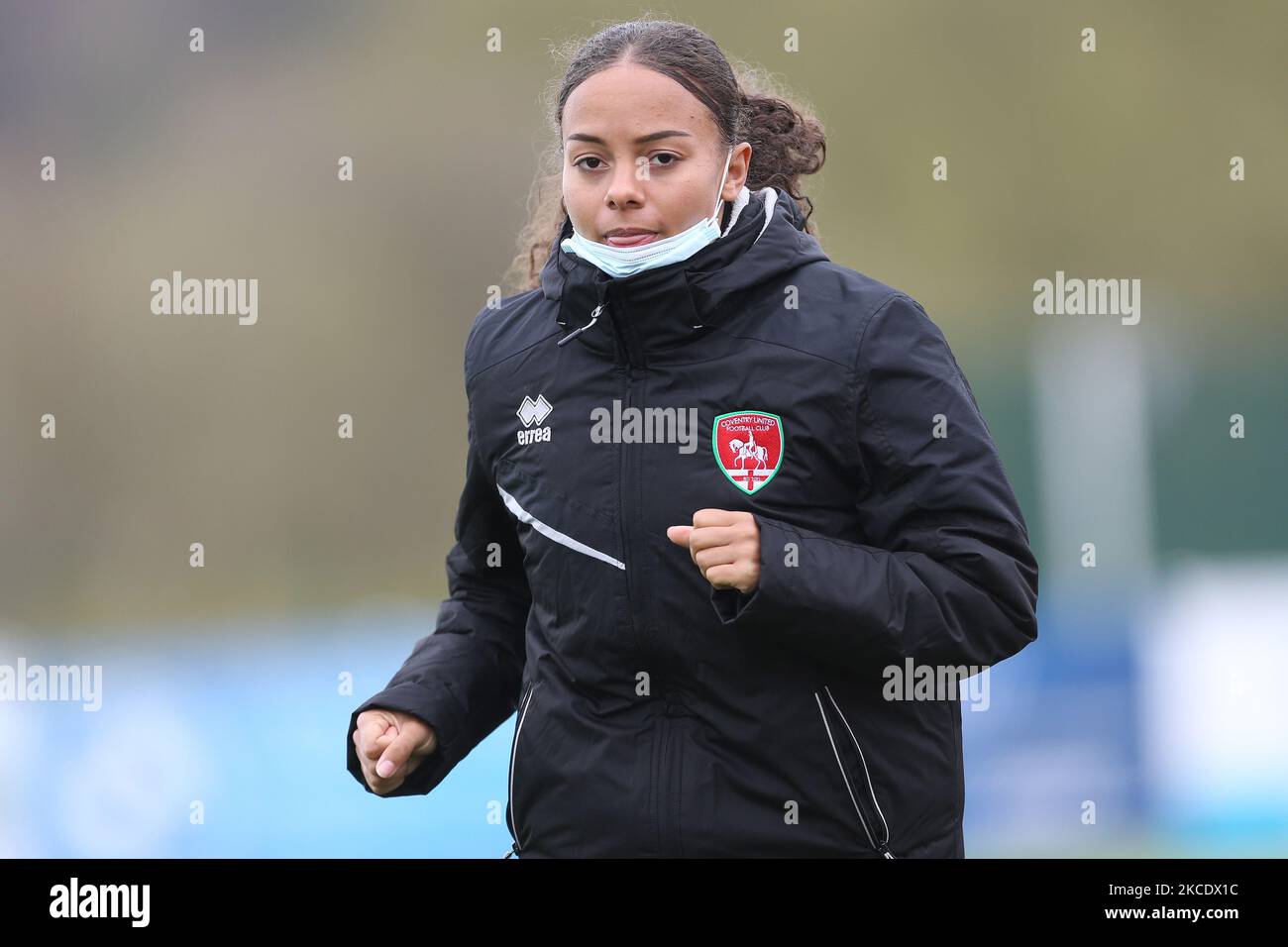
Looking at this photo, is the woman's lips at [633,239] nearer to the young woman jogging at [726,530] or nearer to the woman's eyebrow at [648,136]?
the young woman jogging at [726,530]

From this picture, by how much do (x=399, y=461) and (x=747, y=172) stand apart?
4142 mm

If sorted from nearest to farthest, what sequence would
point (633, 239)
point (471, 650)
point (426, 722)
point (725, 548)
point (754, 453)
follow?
point (725, 548), point (754, 453), point (633, 239), point (426, 722), point (471, 650)

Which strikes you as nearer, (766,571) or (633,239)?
(766,571)

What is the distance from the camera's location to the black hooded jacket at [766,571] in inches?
69.4

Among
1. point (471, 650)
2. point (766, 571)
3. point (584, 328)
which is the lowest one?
point (471, 650)

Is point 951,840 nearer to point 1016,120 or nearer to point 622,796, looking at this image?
point 622,796

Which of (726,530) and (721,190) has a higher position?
(721,190)

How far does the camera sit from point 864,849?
1.78 metres

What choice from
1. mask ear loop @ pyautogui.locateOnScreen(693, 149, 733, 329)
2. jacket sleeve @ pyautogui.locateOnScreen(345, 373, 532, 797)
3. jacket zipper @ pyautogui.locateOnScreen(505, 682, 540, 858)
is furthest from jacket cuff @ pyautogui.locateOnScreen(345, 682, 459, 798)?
mask ear loop @ pyautogui.locateOnScreen(693, 149, 733, 329)

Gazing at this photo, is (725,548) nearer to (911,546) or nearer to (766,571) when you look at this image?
(766,571)

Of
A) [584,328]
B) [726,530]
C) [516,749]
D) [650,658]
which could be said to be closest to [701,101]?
[584,328]

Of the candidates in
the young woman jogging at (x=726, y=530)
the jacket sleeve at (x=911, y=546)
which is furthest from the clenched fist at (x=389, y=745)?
the jacket sleeve at (x=911, y=546)

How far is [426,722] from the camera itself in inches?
79.2

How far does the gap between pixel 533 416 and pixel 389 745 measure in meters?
0.46
